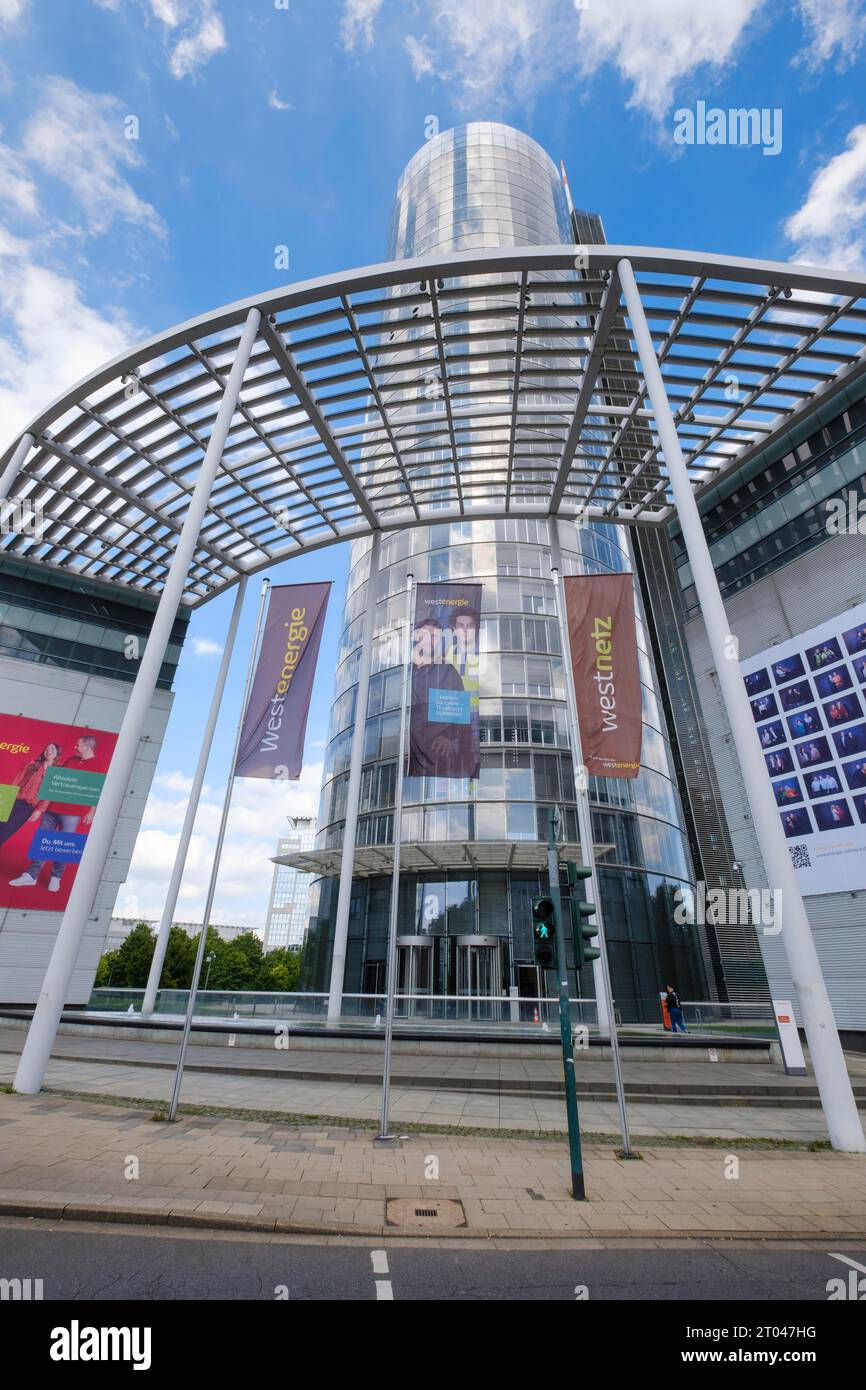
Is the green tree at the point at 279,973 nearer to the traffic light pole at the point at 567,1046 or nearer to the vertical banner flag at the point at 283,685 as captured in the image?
the vertical banner flag at the point at 283,685

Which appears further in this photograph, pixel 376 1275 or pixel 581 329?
pixel 581 329

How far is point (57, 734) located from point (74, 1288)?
90.8ft

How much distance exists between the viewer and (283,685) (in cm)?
1764

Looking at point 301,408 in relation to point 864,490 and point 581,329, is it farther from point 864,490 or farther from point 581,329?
point 864,490

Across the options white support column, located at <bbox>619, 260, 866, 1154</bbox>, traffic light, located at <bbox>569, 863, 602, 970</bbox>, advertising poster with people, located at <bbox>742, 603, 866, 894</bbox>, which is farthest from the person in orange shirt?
advertising poster with people, located at <bbox>742, 603, 866, 894</bbox>

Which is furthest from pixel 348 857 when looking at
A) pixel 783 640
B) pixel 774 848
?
pixel 783 640

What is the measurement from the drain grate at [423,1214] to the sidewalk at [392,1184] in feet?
0.06

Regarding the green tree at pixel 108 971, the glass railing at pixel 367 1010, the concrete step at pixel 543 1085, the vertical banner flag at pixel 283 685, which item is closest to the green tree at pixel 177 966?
the green tree at pixel 108 971

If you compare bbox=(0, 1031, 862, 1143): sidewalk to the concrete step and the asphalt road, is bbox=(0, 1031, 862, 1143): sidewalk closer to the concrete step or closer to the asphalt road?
the concrete step

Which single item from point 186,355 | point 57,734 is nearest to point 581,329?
point 186,355

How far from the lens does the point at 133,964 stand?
64.4m

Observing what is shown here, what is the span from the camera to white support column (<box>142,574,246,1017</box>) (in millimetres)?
Result: 19688

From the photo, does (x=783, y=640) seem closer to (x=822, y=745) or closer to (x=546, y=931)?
(x=822, y=745)
